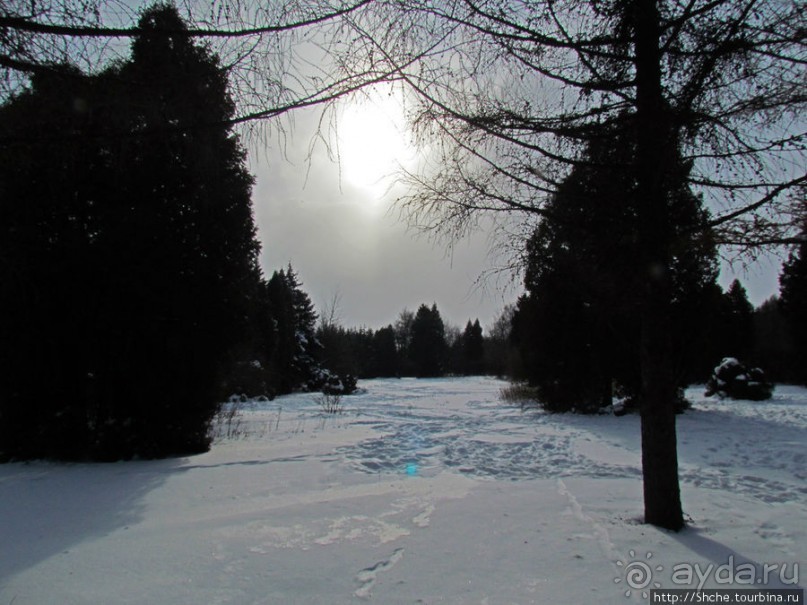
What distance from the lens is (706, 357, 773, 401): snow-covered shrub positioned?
54.7 ft

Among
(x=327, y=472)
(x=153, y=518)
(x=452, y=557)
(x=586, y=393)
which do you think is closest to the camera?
(x=452, y=557)

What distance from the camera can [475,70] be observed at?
329 cm

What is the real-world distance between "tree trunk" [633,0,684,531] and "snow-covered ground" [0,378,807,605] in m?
0.34

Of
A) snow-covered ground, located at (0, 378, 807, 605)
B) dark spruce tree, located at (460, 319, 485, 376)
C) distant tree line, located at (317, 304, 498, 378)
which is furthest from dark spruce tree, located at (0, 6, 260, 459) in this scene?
dark spruce tree, located at (460, 319, 485, 376)

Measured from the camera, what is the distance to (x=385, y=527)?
3744mm

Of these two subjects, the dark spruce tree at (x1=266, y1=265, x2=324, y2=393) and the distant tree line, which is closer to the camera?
the dark spruce tree at (x1=266, y1=265, x2=324, y2=393)

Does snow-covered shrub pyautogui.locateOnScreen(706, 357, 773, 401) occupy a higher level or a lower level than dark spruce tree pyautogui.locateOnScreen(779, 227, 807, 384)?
lower

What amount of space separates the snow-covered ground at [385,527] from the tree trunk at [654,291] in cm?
34

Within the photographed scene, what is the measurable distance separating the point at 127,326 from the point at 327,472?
3731mm

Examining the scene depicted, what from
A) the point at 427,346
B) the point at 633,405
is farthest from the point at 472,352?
the point at 633,405

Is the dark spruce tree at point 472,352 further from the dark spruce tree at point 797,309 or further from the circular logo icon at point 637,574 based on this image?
the circular logo icon at point 637,574

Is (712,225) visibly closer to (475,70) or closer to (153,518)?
(475,70)

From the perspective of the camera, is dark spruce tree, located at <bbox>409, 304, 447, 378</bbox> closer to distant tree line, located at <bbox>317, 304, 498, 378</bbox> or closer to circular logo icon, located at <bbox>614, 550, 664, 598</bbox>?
distant tree line, located at <bbox>317, 304, 498, 378</bbox>

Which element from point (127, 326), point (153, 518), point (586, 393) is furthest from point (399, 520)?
point (586, 393)
